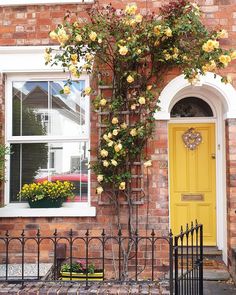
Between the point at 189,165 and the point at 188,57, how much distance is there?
1915 mm

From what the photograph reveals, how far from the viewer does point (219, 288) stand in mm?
5711

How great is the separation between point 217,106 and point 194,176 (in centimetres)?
121

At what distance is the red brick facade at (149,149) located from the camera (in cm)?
614

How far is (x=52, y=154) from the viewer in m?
6.56

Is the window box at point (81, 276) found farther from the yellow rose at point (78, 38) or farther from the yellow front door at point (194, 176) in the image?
the yellow rose at point (78, 38)

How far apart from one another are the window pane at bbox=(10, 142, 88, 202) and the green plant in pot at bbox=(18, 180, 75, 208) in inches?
7.3

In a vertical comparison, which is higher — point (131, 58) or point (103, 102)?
point (131, 58)

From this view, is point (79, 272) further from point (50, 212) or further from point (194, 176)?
point (194, 176)

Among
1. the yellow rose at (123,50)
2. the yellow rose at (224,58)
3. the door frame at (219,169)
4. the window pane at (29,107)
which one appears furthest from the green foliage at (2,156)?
the yellow rose at (224,58)

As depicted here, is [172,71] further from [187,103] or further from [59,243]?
[59,243]

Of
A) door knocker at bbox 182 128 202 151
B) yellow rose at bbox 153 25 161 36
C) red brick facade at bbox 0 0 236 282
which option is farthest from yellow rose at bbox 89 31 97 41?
door knocker at bbox 182 128 202 151

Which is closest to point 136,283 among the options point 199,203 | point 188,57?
point 199,203


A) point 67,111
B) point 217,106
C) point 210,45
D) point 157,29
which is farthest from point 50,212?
point 210,45

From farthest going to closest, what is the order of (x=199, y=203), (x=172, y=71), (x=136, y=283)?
(x=199, y=203) < (x=172, y=71) < (x=136, y=283)
